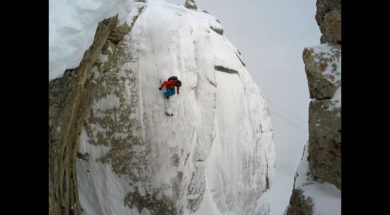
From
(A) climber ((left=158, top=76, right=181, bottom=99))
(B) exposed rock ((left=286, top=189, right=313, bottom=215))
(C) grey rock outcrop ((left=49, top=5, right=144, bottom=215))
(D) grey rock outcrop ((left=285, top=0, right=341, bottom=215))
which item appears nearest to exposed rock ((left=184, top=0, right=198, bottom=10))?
(A) climber ((left=158, top=76, right=181, bottom=99))

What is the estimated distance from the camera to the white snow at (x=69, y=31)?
5691 mm

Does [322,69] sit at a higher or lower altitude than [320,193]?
higher

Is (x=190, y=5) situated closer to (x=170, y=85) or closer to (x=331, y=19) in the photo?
(x=170, y=85)

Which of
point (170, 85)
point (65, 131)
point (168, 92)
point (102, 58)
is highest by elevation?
point (102, 58)

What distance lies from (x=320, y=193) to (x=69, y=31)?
18.1 ft

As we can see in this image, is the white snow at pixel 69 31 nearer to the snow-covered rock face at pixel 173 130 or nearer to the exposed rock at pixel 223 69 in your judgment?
the snow-covered rock face at pixel 173 130

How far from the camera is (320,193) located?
397cm

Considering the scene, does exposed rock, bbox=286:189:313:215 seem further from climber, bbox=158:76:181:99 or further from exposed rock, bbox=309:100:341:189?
climber, bbox=158:76:181:99

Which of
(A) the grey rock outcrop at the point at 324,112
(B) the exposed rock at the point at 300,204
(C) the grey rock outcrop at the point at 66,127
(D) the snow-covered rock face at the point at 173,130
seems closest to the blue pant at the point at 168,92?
(D) the snow-covered rock face at the point at 173,130

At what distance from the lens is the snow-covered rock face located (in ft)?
36.3

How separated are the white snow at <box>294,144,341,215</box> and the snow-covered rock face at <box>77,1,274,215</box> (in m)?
7.79

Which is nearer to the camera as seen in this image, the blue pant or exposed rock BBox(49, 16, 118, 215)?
exposed rock BBox(49, 16, 118, 215)

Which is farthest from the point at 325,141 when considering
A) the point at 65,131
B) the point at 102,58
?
the point at 102,58
